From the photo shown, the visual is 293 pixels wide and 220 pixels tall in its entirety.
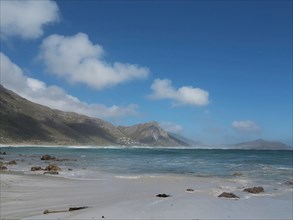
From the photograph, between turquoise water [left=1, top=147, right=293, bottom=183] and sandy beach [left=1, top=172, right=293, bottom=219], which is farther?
turquoise water [left=1, top=147, right=293, bottom=183]

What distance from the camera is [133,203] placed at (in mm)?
18125

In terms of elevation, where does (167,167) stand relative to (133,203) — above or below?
above

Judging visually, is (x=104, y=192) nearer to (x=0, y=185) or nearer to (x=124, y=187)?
(x=124, y=187)

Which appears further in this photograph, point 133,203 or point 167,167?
point 167,167

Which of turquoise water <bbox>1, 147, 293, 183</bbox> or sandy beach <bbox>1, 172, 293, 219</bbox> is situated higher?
turquoise water <bbox>1, 147, 293, 183</bbox>

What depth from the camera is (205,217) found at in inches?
588

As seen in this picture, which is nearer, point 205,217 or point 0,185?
point 205,217

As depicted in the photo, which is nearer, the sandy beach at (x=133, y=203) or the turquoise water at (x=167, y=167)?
the sandy beach at (x=133, y=203)

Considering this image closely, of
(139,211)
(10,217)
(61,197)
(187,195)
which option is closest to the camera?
(10,217)

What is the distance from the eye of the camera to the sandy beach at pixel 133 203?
50.0ft

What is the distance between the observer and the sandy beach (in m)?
15.2

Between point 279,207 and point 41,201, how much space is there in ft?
36.8

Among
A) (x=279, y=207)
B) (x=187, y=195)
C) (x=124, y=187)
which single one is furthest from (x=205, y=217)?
(x=124, y=187)

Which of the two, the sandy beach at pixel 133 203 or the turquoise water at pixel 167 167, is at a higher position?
the turquoise water at pixel 167 167
